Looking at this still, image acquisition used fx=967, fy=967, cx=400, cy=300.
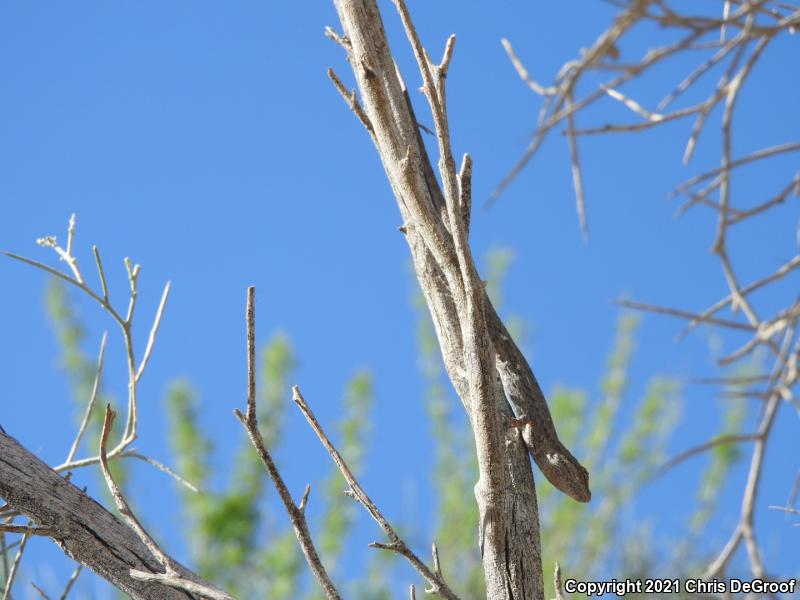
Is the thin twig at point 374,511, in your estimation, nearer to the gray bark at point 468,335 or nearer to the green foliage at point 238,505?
the gray bark at point 468,335

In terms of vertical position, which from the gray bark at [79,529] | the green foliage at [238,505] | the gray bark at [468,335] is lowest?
the gray bark at [79,529]

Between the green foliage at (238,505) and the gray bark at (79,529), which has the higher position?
the green foliage at (238,505)

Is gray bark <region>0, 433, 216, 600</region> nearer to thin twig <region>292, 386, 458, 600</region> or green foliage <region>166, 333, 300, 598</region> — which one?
thin twig <region>292, 386, 458, 600</region>

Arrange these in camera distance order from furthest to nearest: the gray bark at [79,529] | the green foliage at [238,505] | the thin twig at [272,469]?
the green foliage at [238,505], the gray bark at [79,529], the thin twig at [272,469]

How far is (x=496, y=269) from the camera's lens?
5.45 m

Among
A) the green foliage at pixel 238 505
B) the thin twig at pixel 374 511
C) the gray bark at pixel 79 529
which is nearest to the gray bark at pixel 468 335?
the thin twig at pixel 374 511

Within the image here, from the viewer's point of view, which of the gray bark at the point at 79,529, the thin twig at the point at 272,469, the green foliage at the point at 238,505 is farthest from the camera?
the green foliage at the point at 238,505

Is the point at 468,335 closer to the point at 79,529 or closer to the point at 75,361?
the point at 79,529

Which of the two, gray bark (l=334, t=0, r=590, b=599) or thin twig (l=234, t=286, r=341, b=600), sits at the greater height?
gray bark (l=334, t=0, r=590, b=599)

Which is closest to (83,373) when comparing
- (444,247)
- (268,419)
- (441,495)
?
(268,419)

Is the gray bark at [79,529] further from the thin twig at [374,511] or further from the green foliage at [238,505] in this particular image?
the green foliage at [238,505]

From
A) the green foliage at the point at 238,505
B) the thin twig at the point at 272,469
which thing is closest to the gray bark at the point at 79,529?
the thin twig at the point at 272,469

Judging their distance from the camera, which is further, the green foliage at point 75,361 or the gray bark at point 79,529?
the green foliage at point 75,361

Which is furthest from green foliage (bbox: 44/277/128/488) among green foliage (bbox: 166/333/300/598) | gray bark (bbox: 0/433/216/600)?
gray bark (bbox: 0/433/216/600)
